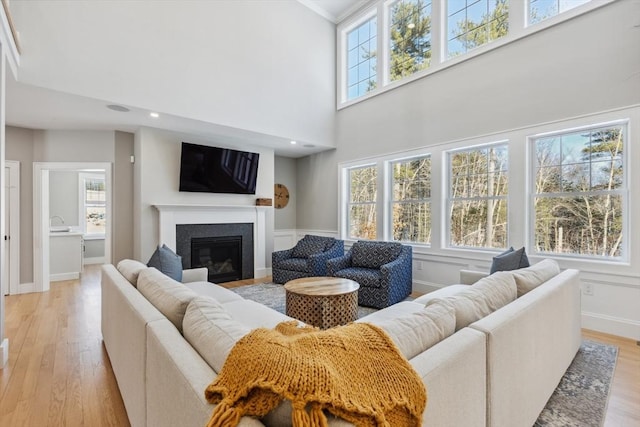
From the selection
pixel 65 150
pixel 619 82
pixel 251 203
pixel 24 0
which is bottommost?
pixel 251 203

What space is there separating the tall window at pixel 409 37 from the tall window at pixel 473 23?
13.9 inches

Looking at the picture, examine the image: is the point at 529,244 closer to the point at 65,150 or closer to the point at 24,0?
the point at 24,0

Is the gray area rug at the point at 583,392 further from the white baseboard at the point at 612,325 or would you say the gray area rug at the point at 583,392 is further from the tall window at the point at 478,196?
the tall window at the point at 478,196

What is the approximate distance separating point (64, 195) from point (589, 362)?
31.4 ft

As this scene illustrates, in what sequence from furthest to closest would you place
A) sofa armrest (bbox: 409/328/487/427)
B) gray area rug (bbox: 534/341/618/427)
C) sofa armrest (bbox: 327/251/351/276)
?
sofa armrest (bbox: 327/251/351/276) < gray area rug (bbox: 534/341/618/427) < sofa armrest (bbox: 409/328/487/427)

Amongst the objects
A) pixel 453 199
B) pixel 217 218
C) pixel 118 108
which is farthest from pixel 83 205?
pixel 453 199

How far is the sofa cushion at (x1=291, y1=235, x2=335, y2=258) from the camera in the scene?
5.26 metres

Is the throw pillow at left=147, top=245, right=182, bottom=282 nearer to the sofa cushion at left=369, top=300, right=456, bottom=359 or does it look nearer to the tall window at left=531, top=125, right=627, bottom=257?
the sofa cushion at left=369, top=300, right=456, bottom=359

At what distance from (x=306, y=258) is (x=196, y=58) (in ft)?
11.0

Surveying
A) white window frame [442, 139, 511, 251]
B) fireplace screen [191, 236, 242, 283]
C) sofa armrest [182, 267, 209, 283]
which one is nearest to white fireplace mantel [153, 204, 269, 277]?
fireplace screen [191, 236, 242, 283]

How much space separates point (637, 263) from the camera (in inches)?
115

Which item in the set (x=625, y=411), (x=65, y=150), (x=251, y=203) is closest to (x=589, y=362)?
(x=625, y=411)

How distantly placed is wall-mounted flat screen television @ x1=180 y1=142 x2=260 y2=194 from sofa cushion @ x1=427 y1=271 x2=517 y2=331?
4.41m

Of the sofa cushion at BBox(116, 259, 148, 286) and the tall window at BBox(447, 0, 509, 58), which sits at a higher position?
the tall window at BBox(447, 0, 509, 58)
